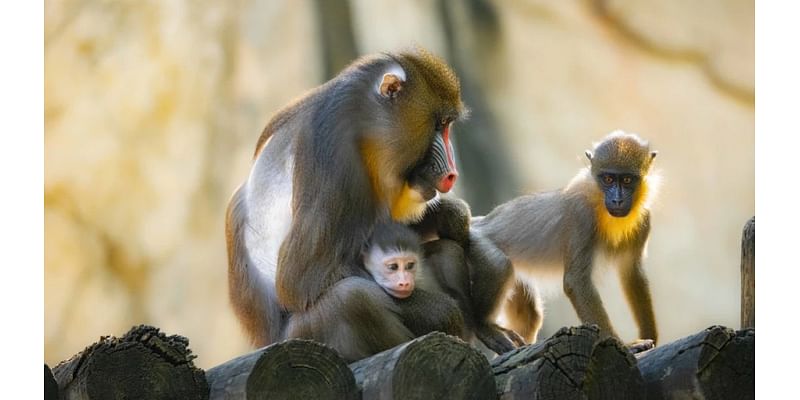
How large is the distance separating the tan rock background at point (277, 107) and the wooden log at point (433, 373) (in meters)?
2.62

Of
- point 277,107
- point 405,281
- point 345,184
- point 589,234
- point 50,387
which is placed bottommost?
point 50,387

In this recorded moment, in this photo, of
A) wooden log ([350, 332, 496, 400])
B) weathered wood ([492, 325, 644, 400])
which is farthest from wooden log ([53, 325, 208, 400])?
weathered wood ([492, 325, 644, 400])

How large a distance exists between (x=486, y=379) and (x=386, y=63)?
1357 mm

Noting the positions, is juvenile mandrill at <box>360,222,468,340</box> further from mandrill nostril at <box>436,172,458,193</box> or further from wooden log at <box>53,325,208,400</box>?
wooden log at <box>53,325,208,400</box>

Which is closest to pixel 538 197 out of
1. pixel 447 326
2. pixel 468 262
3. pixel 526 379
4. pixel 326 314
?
pixel 468 262

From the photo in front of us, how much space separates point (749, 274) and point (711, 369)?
56 centimetres

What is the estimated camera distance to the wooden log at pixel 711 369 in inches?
118

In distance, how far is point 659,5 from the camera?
569cm

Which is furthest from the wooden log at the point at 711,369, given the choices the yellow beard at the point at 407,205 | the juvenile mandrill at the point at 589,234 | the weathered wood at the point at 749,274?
the juvenile mandrill at the point at 589,234

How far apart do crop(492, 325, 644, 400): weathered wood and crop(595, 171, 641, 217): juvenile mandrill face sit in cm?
155

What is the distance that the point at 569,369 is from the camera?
9.20ft

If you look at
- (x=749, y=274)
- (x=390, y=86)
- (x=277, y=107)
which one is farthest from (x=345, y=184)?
(x=277, y=107)

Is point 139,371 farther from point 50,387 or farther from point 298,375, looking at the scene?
point 298,375

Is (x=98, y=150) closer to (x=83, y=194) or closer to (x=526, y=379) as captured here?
(x=83, y=194)
